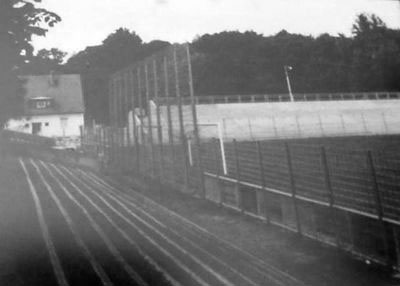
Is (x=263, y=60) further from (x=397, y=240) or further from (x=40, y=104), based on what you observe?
(x=397, y=240)

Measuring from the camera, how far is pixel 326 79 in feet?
37.9

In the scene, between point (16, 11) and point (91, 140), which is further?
point (91, 140)

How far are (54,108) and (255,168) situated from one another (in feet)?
71.9

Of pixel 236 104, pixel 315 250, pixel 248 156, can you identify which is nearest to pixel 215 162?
pixel 248 156

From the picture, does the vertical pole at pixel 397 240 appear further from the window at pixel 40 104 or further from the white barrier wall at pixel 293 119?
the window at pixel 40 104

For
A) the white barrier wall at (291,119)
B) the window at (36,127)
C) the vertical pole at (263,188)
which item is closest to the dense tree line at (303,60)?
the white barrier wall at (291,119)

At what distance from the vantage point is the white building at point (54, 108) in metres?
24.9

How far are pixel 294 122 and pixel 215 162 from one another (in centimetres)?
1636

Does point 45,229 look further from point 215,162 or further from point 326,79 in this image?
point 326,79

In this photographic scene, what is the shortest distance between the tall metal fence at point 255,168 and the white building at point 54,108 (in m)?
9.44

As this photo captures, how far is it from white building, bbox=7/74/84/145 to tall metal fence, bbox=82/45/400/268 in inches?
372

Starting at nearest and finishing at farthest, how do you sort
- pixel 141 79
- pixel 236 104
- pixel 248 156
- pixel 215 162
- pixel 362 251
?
pixel 362 251, pixel 248 156, pixel 215 162, pixel 141 79, pixel 236 104

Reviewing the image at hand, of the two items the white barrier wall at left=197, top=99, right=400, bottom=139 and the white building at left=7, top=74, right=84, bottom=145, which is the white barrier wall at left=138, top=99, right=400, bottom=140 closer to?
the white barrier wall at left=197, top=99, right=400, bottom=139

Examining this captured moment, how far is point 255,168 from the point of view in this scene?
8688 mm
